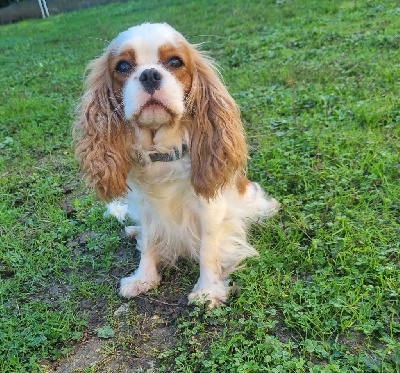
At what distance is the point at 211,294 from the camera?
261cm

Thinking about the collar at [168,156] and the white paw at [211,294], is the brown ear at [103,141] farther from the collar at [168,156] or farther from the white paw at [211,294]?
the white paw at [211,294]

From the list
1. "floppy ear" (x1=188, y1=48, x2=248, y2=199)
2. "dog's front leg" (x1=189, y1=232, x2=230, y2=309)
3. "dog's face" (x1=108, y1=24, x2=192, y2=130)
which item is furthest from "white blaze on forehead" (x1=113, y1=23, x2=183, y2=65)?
"dog's front leg" (x1=189, y1=232, x2=230, y2=309)

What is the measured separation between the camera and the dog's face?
2.21 meters

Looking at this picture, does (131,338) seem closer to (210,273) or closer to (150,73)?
(210,273)

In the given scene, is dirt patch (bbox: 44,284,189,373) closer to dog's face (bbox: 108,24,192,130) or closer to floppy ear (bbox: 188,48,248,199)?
floppy ear (bbox: 188,48,248,199)

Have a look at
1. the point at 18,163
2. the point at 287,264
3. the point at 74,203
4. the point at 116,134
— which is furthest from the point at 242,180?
the point at 18,163

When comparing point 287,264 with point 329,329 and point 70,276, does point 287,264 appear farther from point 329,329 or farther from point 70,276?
point 70,276

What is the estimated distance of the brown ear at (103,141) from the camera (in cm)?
248

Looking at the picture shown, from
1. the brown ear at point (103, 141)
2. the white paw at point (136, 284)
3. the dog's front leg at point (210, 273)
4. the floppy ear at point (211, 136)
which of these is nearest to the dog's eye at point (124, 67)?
the brown ear at point (103, 141)

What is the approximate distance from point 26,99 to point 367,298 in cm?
561

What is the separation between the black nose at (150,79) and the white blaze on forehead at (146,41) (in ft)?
0.55

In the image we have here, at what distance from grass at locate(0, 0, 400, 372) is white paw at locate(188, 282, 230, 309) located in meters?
0.07

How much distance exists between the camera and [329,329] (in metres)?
2.22

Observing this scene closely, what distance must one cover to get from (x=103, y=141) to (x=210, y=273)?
1.00 meters
